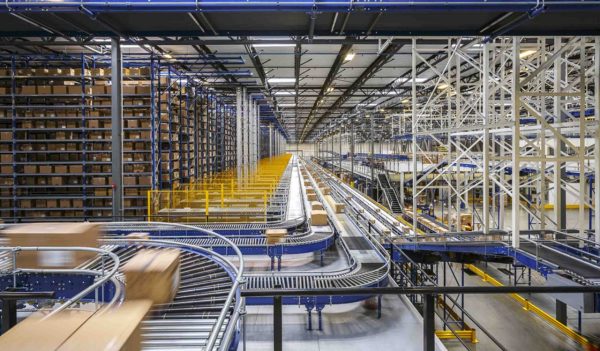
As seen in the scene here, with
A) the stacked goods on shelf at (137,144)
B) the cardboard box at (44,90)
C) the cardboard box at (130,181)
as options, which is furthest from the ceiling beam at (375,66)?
the cardboard box at (44,90)

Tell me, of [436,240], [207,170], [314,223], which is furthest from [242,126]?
[436,240]

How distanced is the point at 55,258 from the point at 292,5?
4584 mm

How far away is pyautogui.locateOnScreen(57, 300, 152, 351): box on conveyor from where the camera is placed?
219 centimetres

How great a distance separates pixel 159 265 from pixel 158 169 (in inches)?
537

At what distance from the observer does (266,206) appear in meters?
13.1

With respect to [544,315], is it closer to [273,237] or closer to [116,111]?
[273,237]

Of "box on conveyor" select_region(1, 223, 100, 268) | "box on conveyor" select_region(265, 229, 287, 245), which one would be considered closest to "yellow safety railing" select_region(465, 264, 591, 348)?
"box on conveyor" select_region(265, 229, 287, 245)

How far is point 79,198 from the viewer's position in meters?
14.6

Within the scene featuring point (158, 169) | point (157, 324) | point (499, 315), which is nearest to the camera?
point (157, 324)

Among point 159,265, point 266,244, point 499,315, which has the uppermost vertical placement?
point 159,265

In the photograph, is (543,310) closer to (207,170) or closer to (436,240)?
(436,240)

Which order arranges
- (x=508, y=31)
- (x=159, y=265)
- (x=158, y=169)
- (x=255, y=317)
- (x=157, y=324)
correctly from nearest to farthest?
(x=159, y=265)
(x=157, y=324)
(x=508, y=31)
(x=255, y=317)
(x=158, y=169)

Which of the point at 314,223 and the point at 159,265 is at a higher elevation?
the point at 159,265

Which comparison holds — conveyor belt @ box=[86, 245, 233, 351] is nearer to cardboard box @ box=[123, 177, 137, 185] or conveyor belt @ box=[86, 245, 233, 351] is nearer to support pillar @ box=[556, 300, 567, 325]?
cardboard box @ box=[123, 177, 137, 185]
